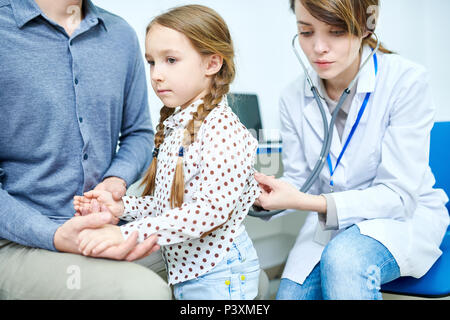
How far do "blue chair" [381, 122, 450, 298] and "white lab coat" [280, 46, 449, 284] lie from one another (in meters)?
0.03

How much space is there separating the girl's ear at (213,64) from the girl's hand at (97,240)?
0.42 meters

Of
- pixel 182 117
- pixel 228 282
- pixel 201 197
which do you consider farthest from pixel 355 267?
pixel 182 117

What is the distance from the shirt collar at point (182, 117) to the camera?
878 millimetres

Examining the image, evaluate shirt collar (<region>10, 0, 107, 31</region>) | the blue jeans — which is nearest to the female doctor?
the blue jeans

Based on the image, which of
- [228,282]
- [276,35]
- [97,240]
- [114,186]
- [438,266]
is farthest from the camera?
[276,35]

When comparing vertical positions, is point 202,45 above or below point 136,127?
above

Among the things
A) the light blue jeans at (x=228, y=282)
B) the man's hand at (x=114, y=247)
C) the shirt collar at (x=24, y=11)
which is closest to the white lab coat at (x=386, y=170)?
the light blue jeans at (x=228, y=282)

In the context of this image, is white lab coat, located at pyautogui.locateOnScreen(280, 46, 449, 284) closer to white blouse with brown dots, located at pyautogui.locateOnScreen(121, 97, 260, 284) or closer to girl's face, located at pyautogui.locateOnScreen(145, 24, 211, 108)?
white blouse with brown dots, located at pyautogui.locateOnScreen(121, 97, 260, 284)

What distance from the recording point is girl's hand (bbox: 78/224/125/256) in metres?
0.73

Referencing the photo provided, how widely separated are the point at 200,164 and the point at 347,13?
0.56m

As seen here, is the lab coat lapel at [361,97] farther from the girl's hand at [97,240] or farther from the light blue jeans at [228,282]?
the girl's hand at [97,240]

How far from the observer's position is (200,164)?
0.82 meters

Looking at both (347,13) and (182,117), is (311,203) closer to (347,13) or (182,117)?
(182,117)

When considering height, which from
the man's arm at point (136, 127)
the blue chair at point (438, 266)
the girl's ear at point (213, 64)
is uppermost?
the girl's ear at point (213, 64)
